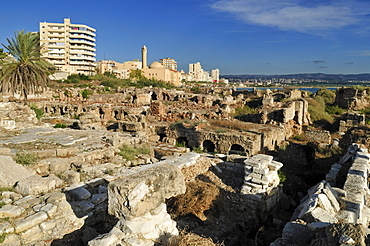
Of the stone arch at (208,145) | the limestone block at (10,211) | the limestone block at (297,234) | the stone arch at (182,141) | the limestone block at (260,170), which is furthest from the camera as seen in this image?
the stone arch at (182,141)

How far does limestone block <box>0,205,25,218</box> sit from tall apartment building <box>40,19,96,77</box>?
61.5 meters

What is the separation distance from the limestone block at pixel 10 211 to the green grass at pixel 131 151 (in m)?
3.78

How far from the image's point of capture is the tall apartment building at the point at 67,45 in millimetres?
61219

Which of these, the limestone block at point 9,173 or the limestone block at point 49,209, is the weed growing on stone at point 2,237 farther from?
the limestone block at point 9,173

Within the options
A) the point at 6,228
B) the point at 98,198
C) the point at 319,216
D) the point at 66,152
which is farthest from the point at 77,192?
the point at 319,216

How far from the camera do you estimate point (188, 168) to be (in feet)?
22.1

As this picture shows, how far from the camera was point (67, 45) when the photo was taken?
62.4 m

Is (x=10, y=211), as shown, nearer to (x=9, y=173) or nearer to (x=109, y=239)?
(x=9, y=173)

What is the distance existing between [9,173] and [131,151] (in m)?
3.76

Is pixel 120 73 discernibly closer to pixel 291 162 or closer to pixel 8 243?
pixel 291 162

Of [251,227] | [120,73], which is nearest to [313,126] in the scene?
[251,227]

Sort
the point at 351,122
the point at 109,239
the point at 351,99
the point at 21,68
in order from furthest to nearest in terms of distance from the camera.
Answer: the point at 351,99, the point at 351,122, the point at 21,68, the point at 109,239

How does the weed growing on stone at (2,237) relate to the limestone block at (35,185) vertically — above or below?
below

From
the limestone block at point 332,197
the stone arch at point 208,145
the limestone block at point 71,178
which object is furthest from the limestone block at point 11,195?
the stone arch at point 208,145
